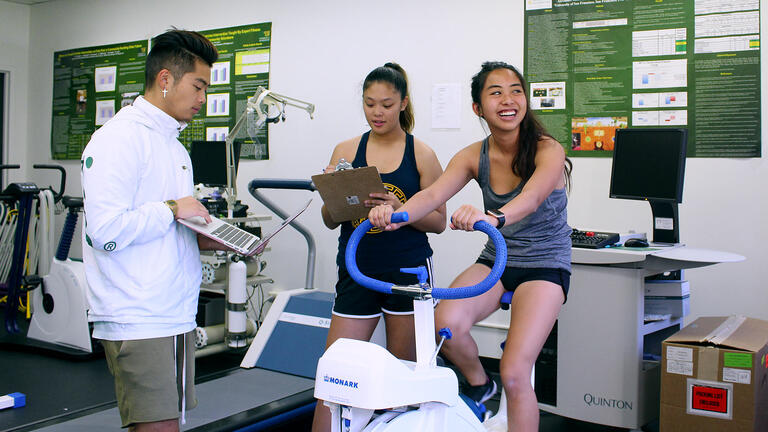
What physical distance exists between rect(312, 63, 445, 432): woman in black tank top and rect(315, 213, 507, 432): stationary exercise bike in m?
0.67

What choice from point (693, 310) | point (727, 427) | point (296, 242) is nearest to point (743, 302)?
point (693, 310)

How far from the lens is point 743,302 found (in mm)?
3301

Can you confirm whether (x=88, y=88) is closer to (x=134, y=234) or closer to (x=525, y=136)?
(x=134, y=234)

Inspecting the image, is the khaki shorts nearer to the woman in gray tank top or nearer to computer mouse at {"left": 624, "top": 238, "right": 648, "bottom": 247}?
the woman in gray tank top

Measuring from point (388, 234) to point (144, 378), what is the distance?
Answer: 3.01 feet

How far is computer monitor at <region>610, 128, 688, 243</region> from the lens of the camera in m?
2.98

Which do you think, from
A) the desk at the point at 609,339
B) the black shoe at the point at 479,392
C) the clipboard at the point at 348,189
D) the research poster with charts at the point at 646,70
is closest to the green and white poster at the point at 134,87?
the research poster with charts at the point at 646,70

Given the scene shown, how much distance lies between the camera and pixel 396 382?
54.0 inches

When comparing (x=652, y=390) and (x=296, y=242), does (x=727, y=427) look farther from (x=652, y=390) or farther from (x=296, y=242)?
(x=296, y=242)

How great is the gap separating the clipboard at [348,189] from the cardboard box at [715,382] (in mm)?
1406

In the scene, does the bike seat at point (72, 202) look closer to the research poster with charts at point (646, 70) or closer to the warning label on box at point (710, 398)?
the research poster with charts at point (646, 70)

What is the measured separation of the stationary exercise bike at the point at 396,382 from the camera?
4.43 ft

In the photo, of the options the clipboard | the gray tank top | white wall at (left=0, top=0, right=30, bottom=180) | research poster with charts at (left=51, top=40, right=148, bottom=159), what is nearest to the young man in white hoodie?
the clipboard

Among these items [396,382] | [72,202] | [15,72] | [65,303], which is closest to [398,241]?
[396,382]
